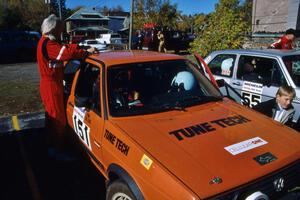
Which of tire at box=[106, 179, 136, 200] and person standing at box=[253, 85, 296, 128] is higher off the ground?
person standing at box=[253, 85, 296, 128]

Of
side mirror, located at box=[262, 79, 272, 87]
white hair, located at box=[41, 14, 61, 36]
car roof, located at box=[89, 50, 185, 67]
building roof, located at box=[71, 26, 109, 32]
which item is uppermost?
building roof, located at box=[71, 26, 109, 32]

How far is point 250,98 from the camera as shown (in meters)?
5.68

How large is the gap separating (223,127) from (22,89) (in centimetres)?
916

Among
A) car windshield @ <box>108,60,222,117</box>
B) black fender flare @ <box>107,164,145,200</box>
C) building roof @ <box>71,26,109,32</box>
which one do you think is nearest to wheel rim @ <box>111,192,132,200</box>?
black fender flare @ <box>107,164,145,200</box>

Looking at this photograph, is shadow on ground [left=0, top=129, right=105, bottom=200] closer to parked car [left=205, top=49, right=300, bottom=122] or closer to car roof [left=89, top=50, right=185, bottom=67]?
car roof [left=89, top=50, right=185, bottom=67]

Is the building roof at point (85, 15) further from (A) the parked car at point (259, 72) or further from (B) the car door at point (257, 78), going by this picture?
(B) the car door at point (257, 78)

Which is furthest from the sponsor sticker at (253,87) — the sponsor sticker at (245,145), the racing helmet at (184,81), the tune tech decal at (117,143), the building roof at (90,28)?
the building roof at (90,28)

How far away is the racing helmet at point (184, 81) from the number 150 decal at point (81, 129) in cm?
115

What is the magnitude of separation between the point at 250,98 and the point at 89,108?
3339 millimetres

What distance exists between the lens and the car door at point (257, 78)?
5.27 m

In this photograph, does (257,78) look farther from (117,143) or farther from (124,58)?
(117,143)

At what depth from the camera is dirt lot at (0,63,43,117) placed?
795 cm

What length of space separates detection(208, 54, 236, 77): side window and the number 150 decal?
3.35 metres

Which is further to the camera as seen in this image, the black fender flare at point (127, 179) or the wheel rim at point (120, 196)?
the wheel rim at point (120, 196)
